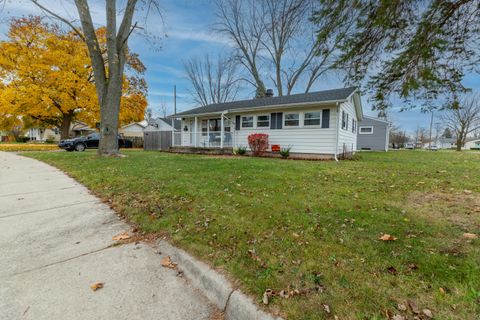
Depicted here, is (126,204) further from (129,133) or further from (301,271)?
(129,133)

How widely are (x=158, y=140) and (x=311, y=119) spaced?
1338 centimetres

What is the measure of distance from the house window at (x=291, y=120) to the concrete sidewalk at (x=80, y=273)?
1058 centimetres

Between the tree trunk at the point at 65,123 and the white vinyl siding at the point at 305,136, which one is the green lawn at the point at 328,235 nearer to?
the white vinyl siding at the point at 305,136

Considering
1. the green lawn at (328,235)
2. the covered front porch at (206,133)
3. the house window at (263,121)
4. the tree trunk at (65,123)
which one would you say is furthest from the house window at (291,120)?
the tree trunk at (65,123)

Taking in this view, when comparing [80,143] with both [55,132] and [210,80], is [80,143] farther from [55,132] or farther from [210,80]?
[55,132]

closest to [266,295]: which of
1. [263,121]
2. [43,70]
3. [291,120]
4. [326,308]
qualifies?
[326,308]

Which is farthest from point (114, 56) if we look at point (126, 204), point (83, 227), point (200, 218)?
point (200, 218)

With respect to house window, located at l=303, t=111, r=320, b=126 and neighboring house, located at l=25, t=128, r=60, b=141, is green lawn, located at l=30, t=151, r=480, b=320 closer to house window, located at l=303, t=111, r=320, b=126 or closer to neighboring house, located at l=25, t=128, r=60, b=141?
house window, located at l=303, t=111, r=320, b=126

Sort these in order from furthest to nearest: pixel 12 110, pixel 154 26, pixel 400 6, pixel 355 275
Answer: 1. pixel 12 110
2. pixel 154 26
3. pixel 400 6
4. pixel 355 275

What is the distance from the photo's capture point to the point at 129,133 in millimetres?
36812

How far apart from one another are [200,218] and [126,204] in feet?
5.51

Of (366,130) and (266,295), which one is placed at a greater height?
(366,130)

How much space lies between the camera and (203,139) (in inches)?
658

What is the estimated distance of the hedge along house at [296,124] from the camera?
452 inches
